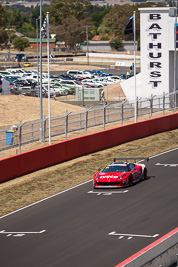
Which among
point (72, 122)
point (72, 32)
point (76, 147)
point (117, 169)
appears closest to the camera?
point (117, 169)

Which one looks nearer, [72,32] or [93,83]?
[93,83]

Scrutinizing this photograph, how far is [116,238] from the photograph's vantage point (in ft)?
65.1

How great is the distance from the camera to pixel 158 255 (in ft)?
48.1

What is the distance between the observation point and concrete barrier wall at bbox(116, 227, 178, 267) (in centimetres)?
1369

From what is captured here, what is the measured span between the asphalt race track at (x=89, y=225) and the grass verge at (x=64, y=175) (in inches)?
42.8

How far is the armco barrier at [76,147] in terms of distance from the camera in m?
31.4

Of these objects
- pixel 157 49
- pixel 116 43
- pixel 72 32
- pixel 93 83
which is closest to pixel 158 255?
pixel 157 49

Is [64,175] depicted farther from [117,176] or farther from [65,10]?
[65,10]

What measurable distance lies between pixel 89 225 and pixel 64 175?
34.3ft

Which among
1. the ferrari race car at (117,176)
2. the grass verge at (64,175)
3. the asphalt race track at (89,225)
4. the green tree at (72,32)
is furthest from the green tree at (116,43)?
the ferrari race car at (117,176)

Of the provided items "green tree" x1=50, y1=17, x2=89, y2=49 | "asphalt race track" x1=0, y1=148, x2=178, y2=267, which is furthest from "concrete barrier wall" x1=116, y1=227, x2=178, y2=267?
"green tree" x1=50, y1=17, x2=89, y2=49

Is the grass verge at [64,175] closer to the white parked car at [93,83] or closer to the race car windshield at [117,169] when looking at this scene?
the race car windshield at [117,169]

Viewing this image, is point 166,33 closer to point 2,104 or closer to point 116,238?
point 2,104

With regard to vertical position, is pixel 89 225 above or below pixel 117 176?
below
